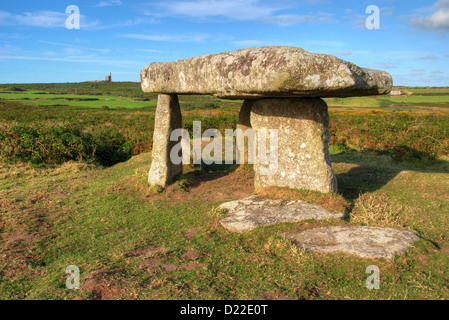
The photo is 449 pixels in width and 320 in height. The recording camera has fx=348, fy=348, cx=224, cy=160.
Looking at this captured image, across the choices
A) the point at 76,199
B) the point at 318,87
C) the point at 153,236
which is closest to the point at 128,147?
the point at 76,199

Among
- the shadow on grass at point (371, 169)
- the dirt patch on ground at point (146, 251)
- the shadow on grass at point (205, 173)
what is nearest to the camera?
the dirt patch on ground at point (146, 251)

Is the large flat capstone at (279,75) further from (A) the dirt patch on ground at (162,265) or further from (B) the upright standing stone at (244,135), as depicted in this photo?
(B) the upright standing stone at (244,135)

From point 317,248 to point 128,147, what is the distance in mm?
11585

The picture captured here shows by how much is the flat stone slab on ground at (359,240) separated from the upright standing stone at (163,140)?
4358 millimetres

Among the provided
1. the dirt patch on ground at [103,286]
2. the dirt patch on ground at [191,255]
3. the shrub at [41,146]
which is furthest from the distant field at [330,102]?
the dirt patch on ground at [103,286]

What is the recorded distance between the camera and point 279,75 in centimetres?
593

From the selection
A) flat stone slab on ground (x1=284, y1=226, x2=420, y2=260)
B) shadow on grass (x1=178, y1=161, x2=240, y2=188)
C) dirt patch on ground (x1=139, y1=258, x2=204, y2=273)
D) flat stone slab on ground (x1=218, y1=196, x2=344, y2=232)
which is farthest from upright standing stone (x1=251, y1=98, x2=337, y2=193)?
dirt patch on ground (x1=139, y1=258, x2=204, y2=273)

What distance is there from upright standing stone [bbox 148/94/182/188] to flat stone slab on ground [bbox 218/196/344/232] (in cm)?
234

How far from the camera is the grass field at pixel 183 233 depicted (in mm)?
4465

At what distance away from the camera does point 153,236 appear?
646 centimetres

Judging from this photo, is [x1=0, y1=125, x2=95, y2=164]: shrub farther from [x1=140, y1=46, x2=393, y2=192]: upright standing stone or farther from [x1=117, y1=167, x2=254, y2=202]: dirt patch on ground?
[x1=140, y1=46, x2=393, y2=192]: upright standing stone

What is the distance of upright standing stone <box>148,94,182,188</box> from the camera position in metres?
9.18

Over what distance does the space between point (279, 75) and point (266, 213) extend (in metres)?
2.69
